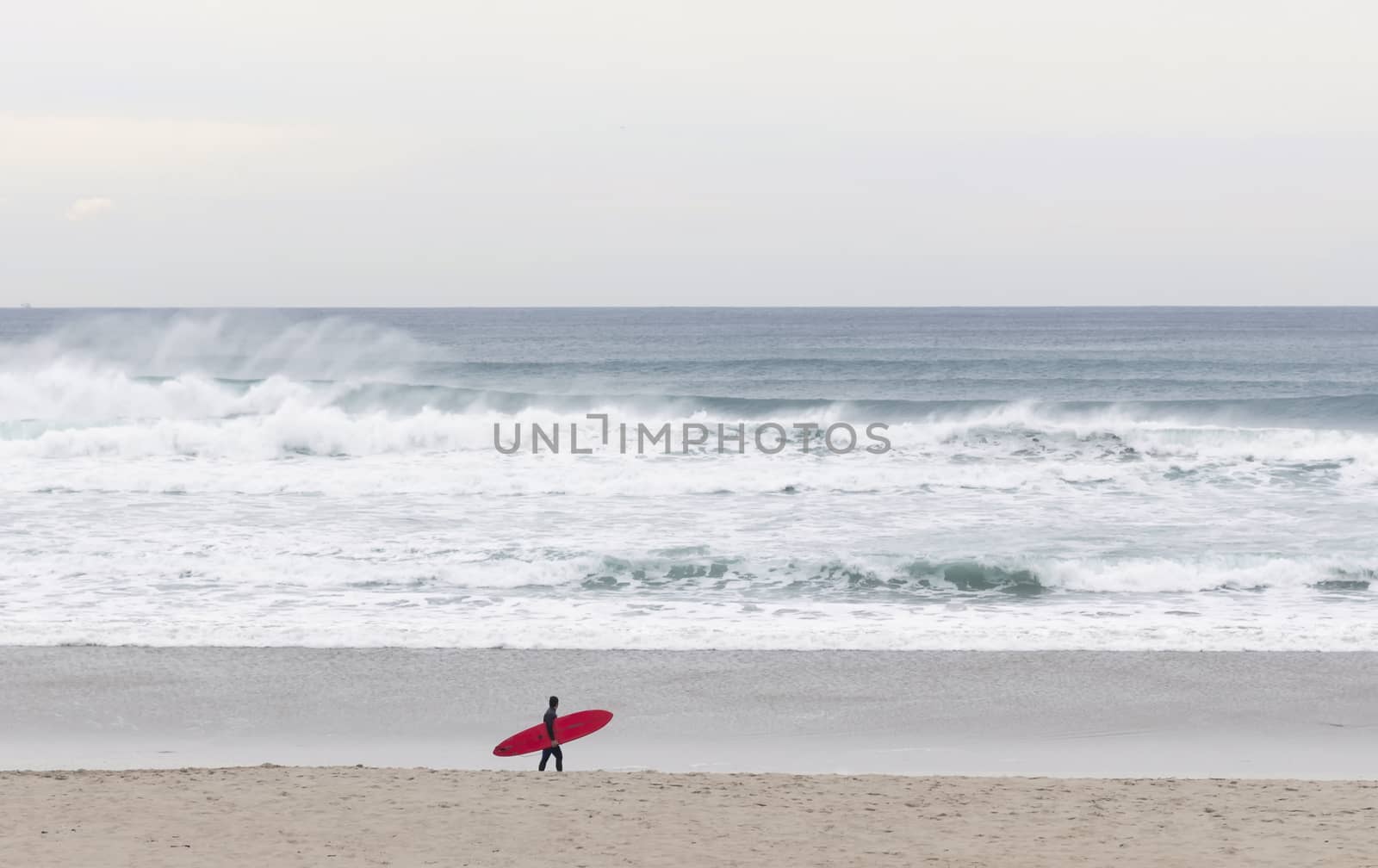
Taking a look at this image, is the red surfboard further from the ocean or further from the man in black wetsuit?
the ocean

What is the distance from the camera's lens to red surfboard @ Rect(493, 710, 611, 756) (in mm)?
8219

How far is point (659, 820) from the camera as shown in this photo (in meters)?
6.73

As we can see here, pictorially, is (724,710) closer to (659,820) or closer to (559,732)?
(559,732)

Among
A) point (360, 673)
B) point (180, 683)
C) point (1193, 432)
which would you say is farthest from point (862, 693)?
point (1193, 432)

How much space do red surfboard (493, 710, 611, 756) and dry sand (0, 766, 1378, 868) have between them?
1.74 feet

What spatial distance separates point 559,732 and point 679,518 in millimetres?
8864

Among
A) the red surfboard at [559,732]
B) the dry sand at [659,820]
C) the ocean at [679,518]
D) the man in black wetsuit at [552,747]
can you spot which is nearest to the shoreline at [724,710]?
the red surfboard at [559,732]

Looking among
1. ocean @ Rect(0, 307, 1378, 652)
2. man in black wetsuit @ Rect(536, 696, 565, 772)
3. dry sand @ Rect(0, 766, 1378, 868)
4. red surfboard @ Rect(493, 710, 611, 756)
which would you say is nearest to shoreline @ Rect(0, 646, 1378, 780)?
red surfboard @ Rect(493, 710, 611, 756)

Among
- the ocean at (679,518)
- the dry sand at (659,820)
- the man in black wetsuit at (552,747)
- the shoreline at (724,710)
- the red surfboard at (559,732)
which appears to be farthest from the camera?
the ocean at (679,518)

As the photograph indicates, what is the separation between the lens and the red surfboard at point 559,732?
8.22 meters

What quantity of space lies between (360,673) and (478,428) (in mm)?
15682

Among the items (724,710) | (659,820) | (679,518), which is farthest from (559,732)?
(679,518)

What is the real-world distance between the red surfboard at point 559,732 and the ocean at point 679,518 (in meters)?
2.40

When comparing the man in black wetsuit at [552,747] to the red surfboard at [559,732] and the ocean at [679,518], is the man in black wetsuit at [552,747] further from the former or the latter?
the ocean at [679,518]
